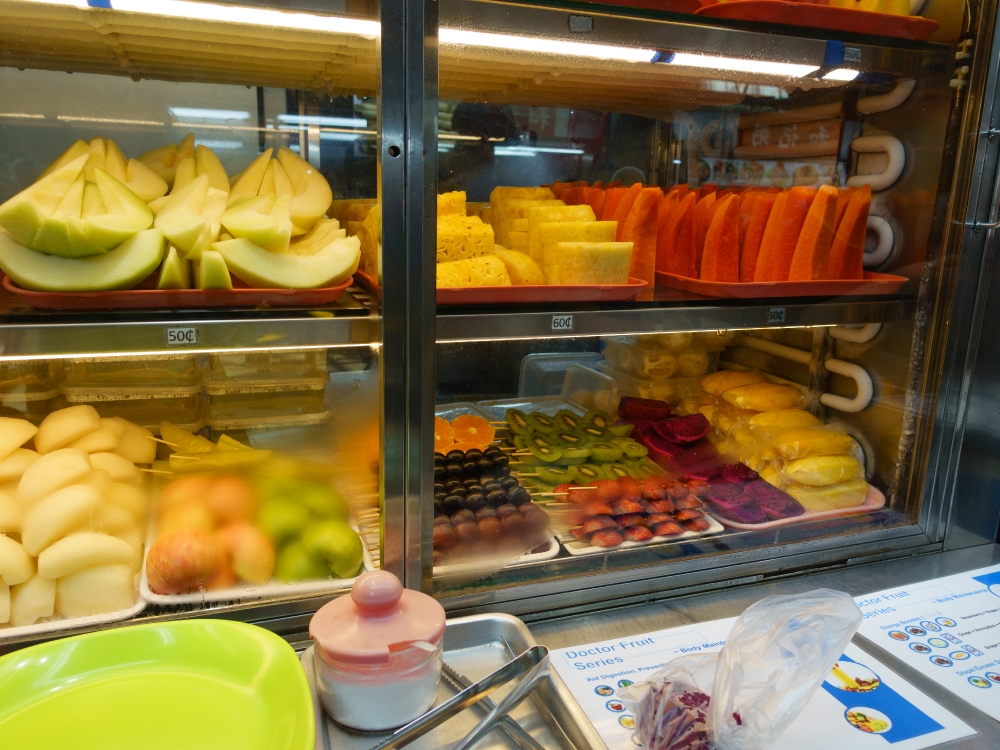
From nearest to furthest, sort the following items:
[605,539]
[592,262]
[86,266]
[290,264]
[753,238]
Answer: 1. [86,266]
2. [290,264]
3. [592,262]
4. [605,539]
5. [753,238]

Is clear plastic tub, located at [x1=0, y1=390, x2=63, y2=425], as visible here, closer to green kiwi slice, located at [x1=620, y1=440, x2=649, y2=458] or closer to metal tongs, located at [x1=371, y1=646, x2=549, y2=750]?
metal tongs, located at [x1=371, y1=646, x2=549, y2=750]

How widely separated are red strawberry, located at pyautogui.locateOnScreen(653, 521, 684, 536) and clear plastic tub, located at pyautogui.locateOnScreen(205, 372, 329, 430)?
72 cm

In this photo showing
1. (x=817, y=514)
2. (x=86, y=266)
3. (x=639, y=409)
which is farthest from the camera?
(x=639, y=409)

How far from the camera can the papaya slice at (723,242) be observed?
5.14ft

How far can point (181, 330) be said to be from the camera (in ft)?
3.63

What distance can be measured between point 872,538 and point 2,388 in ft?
5.86

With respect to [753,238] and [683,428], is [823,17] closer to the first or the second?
[753,238]

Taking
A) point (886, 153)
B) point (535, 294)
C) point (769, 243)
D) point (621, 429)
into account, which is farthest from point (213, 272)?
point (886, 153)

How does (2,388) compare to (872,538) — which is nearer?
(2,388)

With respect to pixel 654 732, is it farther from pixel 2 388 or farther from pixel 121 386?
pixel 2 388

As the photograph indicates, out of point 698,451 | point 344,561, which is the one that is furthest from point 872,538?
point 344,561

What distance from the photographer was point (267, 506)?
4.40 ft

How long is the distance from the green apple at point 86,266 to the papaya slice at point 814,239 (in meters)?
1.24

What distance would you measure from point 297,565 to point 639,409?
35.4 inches
